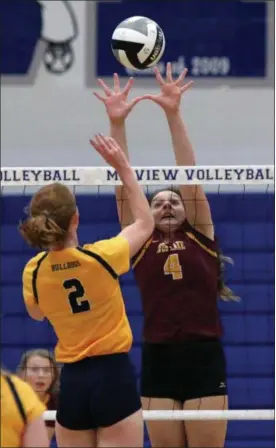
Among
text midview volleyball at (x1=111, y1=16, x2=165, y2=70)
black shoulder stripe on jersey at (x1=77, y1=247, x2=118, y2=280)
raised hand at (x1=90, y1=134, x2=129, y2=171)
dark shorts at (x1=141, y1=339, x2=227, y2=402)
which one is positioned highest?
text midview volleyball at (x1=111, y1=16, x2=165, y2=70)

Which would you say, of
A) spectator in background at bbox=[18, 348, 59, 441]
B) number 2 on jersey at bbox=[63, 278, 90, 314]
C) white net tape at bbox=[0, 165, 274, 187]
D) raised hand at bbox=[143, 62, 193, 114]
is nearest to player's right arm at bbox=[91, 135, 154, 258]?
number 2 on jersey at bbox=[63, 278, 90, 314]

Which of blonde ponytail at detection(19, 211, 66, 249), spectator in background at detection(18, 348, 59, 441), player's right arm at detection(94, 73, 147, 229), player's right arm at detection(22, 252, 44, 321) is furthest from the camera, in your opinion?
spectator in background at detection(18, 348, 59, 441)

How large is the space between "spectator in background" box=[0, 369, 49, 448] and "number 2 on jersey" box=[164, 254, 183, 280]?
255 cm

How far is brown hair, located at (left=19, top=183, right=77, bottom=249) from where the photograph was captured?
4.93 m

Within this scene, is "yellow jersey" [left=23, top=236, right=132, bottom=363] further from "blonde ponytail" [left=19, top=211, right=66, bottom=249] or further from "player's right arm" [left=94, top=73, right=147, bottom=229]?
"player's right arm" [left=94, top=73, right=147, bottom=229]

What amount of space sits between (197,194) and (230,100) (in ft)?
12.2

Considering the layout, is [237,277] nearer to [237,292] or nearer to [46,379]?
[237,292]

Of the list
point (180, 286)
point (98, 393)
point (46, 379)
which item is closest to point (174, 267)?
point (180, 286)

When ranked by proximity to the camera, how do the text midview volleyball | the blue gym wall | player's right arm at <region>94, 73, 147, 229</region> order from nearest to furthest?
1. player's right arm at <region>94, 73, 147, 229</region>
2. the text midview volleyball
3. the blue gym wall

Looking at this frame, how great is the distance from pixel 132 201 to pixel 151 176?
5.22 feet

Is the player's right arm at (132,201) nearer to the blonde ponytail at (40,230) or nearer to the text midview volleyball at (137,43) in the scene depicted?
the blonde ponytail at (40,230)

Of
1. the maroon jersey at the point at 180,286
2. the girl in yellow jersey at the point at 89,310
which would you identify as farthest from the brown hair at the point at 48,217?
the maroon jersey at the point at 180,286

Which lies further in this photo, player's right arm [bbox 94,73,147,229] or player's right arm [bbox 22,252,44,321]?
player's right arm [bbox 94,73,147,229]

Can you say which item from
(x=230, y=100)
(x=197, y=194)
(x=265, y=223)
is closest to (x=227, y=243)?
(x=265, y=223)
